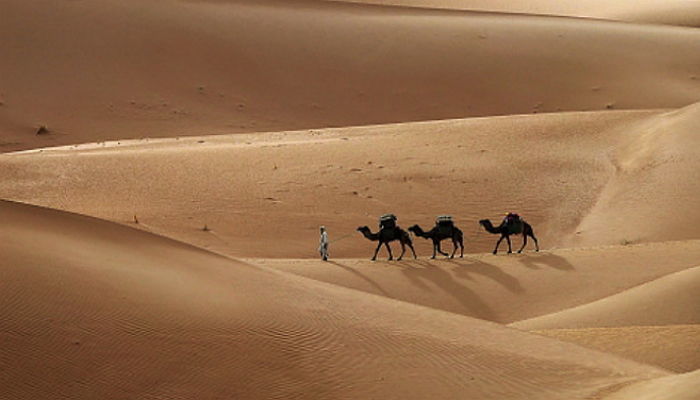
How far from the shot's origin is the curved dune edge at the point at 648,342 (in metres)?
14.2

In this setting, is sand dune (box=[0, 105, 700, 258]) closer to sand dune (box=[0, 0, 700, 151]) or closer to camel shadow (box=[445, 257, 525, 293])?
camel shadow (box=[445, 257, 525, 293])

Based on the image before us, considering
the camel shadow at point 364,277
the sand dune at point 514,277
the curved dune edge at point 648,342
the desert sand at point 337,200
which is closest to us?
the desert sand at point 337,200

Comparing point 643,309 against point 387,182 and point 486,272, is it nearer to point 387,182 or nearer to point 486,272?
point 486,272

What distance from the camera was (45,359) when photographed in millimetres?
10281

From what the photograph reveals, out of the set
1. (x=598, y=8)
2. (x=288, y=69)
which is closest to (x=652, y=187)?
(x=288, y=69)

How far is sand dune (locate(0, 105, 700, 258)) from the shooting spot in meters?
25.0

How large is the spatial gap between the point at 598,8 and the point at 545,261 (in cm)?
6208

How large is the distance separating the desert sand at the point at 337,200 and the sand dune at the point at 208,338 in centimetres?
3

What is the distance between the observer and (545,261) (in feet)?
68.8

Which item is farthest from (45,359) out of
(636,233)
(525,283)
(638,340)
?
(636,233)

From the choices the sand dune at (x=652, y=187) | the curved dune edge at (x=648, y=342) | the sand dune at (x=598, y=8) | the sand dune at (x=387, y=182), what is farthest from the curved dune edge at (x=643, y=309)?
the sand dune at (x=598, y=8)

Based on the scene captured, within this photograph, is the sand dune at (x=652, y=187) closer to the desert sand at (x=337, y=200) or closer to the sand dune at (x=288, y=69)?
the desert sand at (x=337, y=200)

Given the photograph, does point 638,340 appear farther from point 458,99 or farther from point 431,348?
point 458,99

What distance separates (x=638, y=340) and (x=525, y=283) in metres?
4.83
